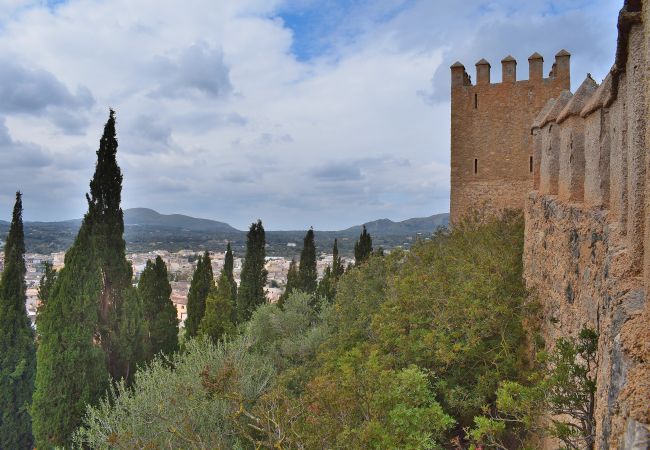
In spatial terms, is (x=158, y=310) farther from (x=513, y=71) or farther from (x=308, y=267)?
(x=513, y=71)

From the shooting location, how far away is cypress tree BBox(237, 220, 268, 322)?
85.5 ft

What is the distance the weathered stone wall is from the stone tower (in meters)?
10.2

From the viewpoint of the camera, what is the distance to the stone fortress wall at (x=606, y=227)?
252 cm

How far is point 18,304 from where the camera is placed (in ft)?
55.5

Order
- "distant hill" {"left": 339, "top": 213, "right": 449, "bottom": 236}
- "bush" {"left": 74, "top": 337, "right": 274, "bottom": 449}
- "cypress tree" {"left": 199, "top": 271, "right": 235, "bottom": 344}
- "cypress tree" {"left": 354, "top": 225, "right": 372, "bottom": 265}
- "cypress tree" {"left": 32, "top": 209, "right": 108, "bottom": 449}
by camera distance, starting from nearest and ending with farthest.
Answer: "bush" {"left": 74, "top": 337, "right": 274, "bottom": 449} < "cypress tree" {"left": 32, "top": 209, "right": 108, "bottom": 449} < "cypress tree" {"left": 199, "top": 271, "right": 235, "bottom": 344} < "cypress tree" {"left": 354, "top": 225, "right": 372, "bottom": 265} < "distant hill" {"left": 339, "top": 213, "right": 449, "bottom": 236}

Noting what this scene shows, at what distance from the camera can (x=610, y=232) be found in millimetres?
Result: 3537

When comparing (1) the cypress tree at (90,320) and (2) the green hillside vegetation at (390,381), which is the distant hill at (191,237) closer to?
(1) the cypress tree at (90,320)

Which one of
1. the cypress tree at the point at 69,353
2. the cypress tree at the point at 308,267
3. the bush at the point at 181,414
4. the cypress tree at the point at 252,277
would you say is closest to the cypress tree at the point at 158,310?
the cypress tree at the point at 252,277

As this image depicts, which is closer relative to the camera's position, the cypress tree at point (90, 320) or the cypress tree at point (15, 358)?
the cypress tree at point (90, 320)

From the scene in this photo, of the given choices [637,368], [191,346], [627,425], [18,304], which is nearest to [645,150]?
[637,368]

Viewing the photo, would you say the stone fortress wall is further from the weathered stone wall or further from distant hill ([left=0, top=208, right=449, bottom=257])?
distant hill ([left=0, top=208, right=449, bottom=257])

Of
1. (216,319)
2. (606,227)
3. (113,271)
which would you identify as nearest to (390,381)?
(606,227)

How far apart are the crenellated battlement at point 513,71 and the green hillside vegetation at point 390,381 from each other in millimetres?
6646

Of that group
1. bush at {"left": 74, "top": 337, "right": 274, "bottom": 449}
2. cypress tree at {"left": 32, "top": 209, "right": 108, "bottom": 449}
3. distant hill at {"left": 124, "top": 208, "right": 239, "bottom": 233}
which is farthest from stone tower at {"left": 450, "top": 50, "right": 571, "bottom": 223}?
distant hill at {"left": 124, "top": 208, "right": 239, "bottom": 233}
